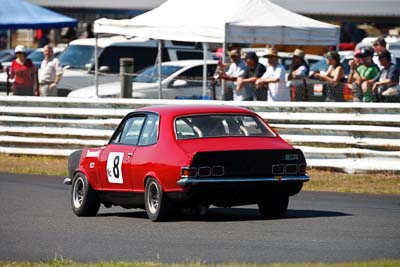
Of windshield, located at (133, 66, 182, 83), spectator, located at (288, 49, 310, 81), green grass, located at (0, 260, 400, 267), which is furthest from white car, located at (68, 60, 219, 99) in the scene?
green grass, located at (0, 260, 400, 267)

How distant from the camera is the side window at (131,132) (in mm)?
11891

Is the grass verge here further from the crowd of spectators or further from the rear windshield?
the rear windshield

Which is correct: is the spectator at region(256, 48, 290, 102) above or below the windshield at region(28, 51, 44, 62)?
above

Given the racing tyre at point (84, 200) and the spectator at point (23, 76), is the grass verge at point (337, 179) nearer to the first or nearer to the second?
the spectator at point (23, 76)

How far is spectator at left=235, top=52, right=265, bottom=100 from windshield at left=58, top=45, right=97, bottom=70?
7700mm

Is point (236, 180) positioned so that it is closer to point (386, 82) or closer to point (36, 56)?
point (386, 82)

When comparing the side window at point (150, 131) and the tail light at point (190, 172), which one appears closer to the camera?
the tail light at point (190, 172)

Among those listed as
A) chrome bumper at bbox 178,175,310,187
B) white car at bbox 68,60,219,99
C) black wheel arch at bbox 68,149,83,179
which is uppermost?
chrome bumper at bbox 178,175,310,187

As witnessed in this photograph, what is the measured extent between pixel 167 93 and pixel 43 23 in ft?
19.7

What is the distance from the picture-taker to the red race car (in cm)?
1077

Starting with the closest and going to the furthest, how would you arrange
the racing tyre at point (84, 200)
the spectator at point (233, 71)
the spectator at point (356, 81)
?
the racing tyre at point (84, 200)
the spectator at point (356, 81)
the spectator at point (233, 71)

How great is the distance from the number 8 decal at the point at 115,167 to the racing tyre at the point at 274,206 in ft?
5.02

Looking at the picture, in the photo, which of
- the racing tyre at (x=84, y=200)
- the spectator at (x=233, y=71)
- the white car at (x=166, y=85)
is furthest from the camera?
the white car at (x=166, y=85)

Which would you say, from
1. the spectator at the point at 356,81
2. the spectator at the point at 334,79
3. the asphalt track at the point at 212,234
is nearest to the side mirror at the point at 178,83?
the spectator at the point at 334,79
